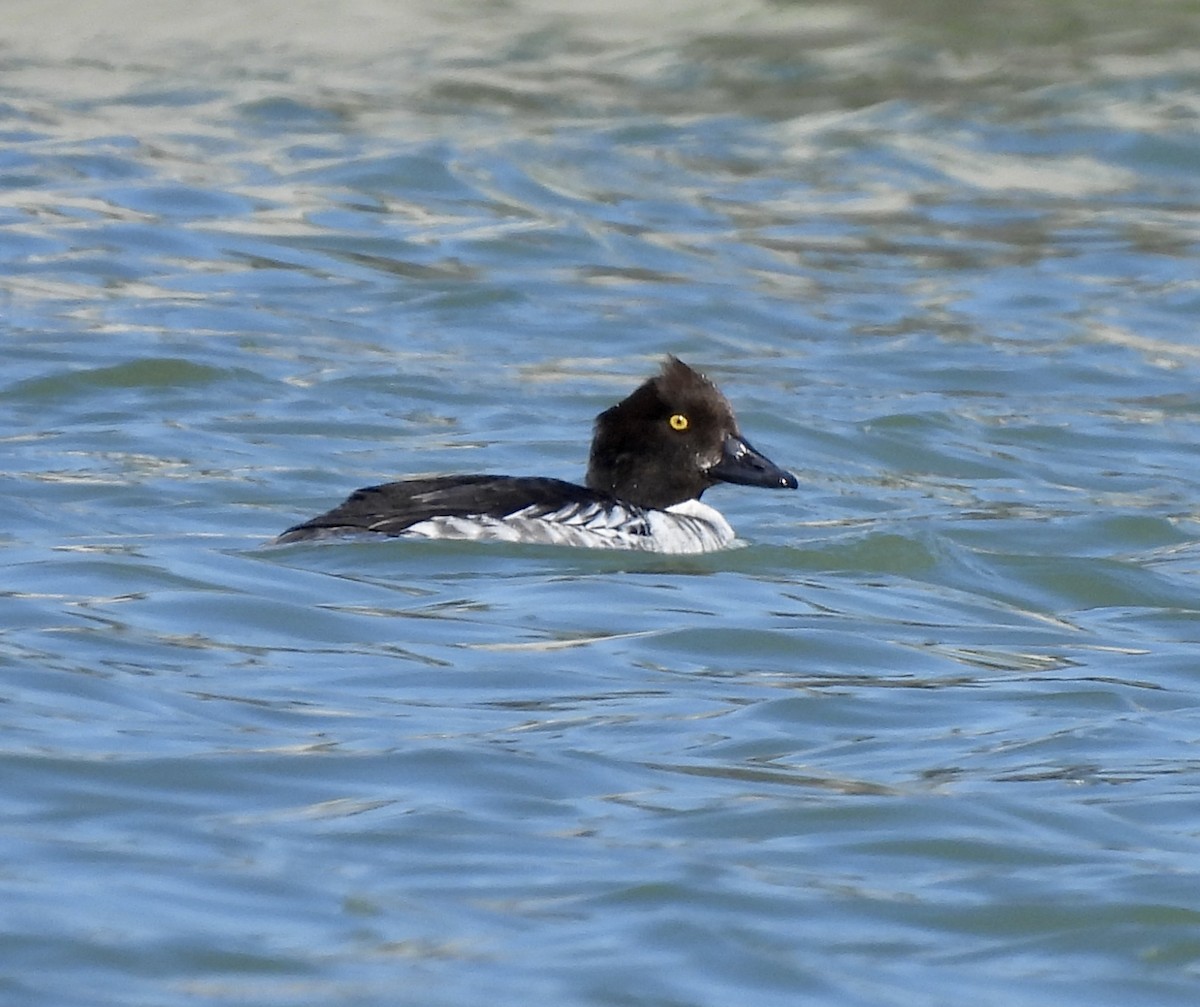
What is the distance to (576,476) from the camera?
1334cm

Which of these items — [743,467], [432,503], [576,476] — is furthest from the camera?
[576,476]

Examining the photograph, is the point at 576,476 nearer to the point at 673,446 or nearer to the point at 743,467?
the point at 673,446

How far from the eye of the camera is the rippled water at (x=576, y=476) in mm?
5789

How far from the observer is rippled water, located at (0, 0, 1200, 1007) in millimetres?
5789

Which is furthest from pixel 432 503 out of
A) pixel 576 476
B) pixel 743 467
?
pixel 576 476

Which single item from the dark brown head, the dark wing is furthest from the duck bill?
the dark wing

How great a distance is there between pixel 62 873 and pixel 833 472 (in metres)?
7.94

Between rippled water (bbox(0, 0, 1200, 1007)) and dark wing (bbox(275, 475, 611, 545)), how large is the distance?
0.43 ft

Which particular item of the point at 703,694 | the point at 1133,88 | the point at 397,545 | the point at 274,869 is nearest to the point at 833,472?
the point at 397,545

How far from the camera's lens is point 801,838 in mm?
6414

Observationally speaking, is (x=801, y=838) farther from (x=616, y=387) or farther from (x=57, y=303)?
(x=57, y=303)

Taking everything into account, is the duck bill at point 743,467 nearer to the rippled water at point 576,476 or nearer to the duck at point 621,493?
the duck at point 621,493

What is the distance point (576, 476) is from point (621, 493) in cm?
188

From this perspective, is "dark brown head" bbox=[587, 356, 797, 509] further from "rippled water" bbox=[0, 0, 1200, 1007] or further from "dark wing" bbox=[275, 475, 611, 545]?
"dark wing" bbox=[275, 475, 611, 545]
